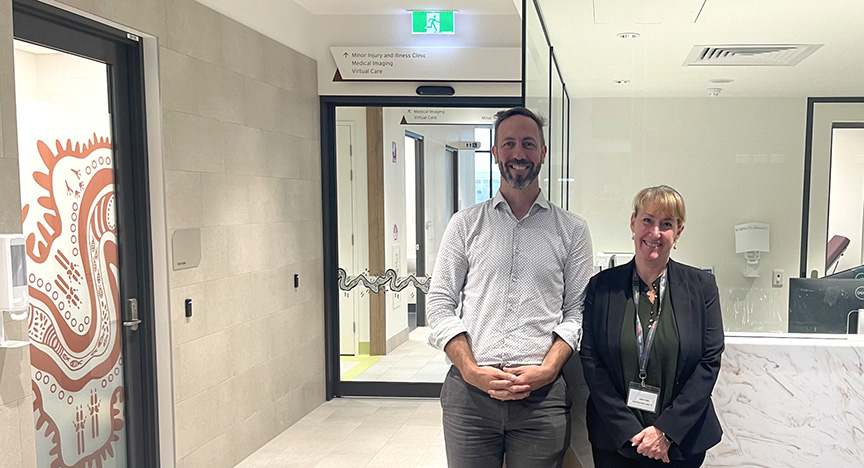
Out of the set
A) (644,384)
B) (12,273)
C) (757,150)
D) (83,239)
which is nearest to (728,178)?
(757,150)

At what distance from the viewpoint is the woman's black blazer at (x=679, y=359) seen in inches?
69.5

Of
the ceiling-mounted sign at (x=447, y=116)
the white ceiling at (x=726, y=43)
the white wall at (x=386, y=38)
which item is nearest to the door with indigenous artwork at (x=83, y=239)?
the white wall at (x=386, y=38)

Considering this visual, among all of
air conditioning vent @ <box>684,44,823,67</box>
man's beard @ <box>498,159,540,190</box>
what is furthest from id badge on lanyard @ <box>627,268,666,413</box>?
air conditioning vent @ <box>684,44,823,67</box>

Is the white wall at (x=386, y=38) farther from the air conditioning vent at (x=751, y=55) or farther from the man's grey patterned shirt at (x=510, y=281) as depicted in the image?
the man's grey patterned shirt at (x=510, y=281)

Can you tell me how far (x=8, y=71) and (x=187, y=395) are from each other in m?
1.80

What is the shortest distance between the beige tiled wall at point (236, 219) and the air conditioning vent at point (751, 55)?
7.68 feet

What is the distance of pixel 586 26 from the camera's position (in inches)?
Result: 92.4

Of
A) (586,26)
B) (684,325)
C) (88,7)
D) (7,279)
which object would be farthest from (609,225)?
(88,7)

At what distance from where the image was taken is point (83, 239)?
2770 mm

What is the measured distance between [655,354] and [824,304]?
804 millimetres

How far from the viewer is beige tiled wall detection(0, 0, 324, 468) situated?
3.18 meters

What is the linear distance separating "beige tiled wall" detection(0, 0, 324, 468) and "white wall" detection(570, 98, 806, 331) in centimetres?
212

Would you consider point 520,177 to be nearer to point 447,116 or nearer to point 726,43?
point 726,43

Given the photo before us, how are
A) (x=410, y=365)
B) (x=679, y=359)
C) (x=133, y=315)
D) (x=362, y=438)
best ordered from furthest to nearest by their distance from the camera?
(x=410, y=365), (x=362, y=438), (x=133, y=315), (x=679, y=359)
